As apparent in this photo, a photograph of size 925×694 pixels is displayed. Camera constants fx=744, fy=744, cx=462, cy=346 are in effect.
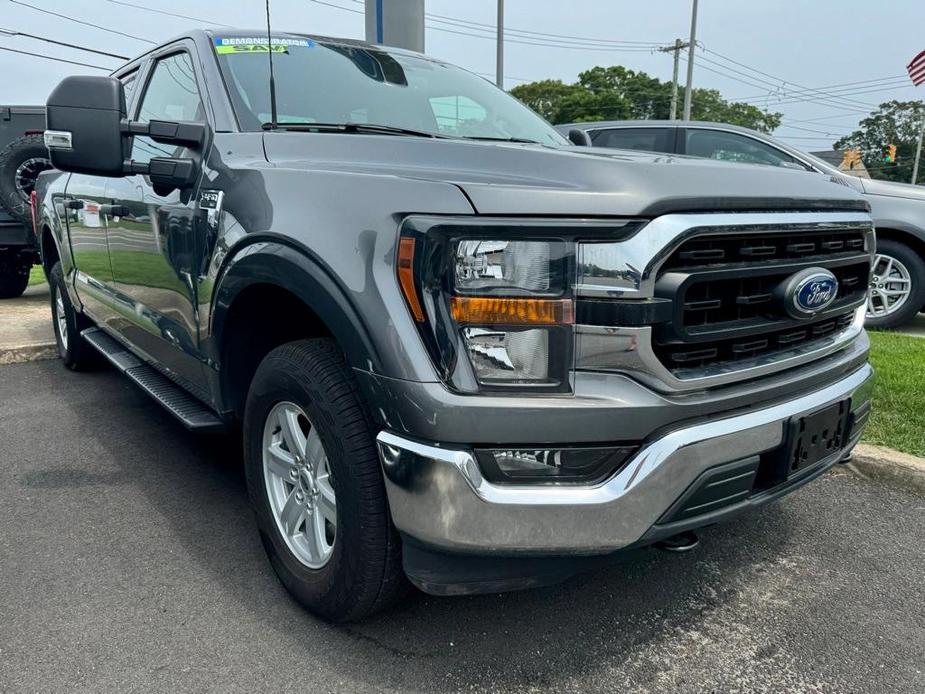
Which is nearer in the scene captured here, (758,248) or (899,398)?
(758,248)

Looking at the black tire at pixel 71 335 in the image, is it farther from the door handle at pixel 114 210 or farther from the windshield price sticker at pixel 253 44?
the windshield price sticker at pixel 253 44

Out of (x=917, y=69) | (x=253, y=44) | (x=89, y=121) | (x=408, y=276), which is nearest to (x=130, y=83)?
(x=253, y=44)

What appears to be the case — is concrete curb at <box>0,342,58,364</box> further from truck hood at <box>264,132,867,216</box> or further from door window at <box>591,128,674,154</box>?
door window at <box>591,128,674,154</box>

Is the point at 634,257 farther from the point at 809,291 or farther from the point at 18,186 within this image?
the point at 18,186

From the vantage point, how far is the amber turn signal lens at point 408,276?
68.8 inches

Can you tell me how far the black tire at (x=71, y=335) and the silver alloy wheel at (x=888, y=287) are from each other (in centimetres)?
626

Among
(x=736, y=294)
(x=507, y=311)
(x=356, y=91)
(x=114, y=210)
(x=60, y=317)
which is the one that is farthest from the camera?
(x=60, y=317)

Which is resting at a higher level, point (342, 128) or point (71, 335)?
point (342, 128)

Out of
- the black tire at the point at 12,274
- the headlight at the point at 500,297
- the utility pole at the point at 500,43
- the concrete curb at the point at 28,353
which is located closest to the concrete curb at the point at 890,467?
the headlight at the point at 500,297

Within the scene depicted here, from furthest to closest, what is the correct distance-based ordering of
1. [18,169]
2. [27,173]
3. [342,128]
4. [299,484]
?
[27,173], [18,169], [342,128], [299,484]

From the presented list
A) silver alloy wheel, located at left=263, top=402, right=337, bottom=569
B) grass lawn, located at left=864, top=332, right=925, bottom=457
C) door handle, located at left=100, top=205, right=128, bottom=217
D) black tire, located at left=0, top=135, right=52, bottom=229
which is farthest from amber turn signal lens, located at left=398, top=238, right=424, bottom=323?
black tire, located at left=0, top=135, right=52, bottom=229

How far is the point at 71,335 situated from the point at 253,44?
309 cm

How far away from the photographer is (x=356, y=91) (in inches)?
115

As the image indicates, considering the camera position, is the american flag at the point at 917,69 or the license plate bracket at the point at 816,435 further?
the american flag at the point at 917,69
